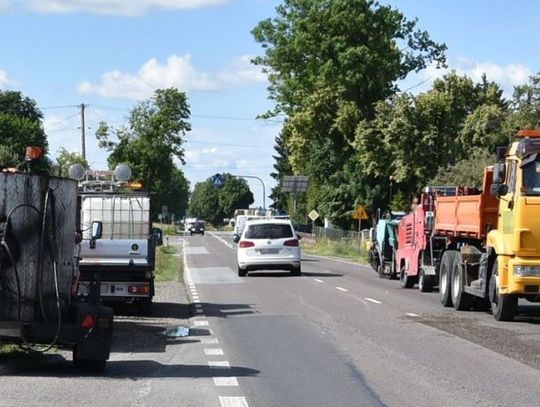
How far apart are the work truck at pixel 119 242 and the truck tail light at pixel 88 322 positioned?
21.7 ft

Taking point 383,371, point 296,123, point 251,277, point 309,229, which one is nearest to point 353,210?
point 296,123

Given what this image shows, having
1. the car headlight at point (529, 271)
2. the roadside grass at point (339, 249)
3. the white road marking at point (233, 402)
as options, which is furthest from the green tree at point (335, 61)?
the white road marking at point (233, 402)

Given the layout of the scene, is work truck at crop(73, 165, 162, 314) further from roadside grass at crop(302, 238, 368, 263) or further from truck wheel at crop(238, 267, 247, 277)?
roadside grass at crop(302, 238, 368, 263)

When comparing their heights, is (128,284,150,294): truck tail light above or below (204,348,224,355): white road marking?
above

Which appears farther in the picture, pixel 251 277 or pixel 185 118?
pixel 185 118

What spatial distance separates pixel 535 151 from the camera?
18.8 metres

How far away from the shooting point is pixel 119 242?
20547 mm

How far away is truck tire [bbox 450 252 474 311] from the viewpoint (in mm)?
22094

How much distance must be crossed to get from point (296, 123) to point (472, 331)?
52.6m

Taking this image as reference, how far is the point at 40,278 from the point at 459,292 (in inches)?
467

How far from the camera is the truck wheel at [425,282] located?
2788 centimetres

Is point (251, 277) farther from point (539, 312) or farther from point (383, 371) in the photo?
point (383, 371)

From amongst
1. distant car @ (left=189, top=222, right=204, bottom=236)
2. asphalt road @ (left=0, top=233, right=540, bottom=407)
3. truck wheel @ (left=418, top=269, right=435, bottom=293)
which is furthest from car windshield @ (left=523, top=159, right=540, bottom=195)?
distant car @ (left=189, top=222, right=204, bottom=236)

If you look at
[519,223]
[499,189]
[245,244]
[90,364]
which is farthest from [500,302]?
[245,244]
